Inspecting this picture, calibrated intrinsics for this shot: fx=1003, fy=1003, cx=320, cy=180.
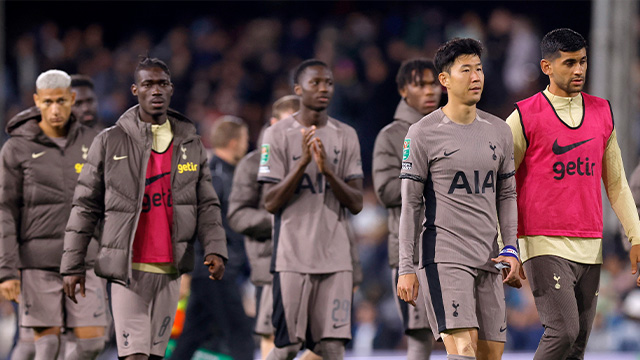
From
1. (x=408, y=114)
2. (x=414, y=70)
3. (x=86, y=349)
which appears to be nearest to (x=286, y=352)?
(x=86, y=349)

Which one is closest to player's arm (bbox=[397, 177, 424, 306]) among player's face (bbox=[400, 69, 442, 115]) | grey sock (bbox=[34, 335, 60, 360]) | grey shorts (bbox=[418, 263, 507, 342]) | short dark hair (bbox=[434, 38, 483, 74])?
grey shorts (bbox=[418, 263, 507, 342])

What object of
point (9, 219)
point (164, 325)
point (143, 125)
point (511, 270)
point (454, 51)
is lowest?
point (164, 325)

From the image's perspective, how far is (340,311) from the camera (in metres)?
6.41

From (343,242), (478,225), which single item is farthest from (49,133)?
(478,225)

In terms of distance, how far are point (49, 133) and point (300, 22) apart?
32.8 ft

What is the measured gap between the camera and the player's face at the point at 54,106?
7.02 meters

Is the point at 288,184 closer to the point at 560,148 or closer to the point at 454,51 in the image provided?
the point at 454,51

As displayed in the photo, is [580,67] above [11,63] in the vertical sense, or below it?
below

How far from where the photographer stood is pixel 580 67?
18.7 feet

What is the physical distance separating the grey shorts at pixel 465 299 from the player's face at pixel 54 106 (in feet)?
10.0

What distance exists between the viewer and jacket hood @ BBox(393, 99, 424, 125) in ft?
23.2

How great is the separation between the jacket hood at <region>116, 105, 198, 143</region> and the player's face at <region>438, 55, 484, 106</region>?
70.8 inches

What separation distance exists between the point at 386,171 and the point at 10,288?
2688 mm

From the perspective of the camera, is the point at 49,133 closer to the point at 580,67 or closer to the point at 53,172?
the point at 53,172
